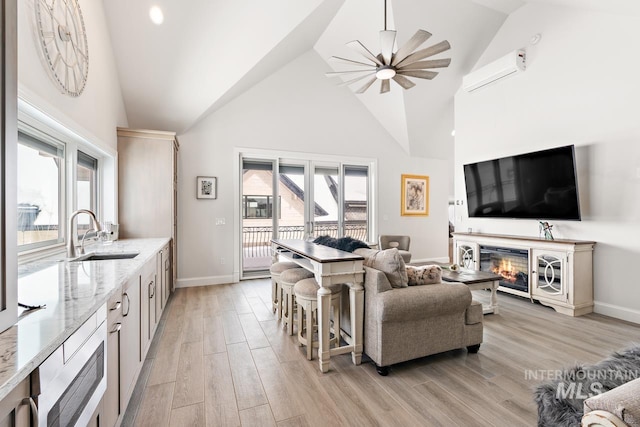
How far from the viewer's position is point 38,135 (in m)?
2.19

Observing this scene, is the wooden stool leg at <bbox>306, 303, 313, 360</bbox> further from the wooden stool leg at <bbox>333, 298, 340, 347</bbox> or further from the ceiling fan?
the ceiling fan

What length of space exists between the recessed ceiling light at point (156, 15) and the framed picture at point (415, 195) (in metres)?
5.12

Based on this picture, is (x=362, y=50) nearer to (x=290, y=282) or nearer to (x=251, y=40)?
(x=251, y=40)

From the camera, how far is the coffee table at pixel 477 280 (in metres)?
3.18

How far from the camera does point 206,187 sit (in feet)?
15.8

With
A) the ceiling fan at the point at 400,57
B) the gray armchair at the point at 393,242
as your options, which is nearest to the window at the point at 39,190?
the ceiling fan at the point at 400,57

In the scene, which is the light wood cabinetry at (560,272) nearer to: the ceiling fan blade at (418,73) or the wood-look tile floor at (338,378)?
the wood-look tile floor at (338,378)

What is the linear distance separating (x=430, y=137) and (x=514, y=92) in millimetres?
2041

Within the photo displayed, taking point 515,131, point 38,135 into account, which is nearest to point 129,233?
point 38,135

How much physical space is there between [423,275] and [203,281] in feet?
12.1

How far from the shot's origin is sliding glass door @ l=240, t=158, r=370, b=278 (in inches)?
208

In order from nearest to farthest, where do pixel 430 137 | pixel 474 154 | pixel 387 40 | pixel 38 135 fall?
pixel 38 135 < pixel 387 40 < pixel 474 154 < pixel 430 137

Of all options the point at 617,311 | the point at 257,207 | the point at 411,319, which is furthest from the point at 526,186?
the point at 257,207

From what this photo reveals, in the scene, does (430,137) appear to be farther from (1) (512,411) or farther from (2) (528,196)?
(1) (512,411)
